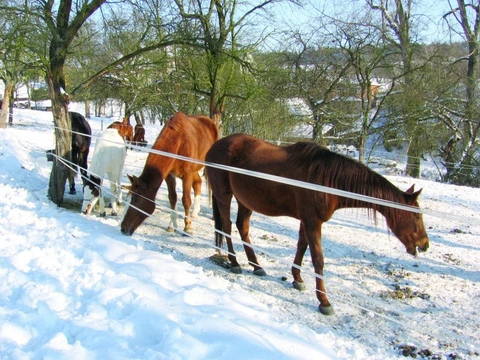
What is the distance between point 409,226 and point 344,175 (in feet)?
2.36

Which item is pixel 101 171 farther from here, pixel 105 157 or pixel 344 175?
pixel 344 175

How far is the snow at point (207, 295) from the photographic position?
87.6 inches

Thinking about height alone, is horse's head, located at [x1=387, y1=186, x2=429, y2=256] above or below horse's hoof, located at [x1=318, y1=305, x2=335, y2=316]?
above

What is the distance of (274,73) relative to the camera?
693 centimetres

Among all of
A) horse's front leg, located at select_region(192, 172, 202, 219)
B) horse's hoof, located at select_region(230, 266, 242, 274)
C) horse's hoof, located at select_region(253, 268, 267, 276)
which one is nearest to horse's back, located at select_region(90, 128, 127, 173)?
horse's front leg, located at select_region(192, 172, 202, 219)

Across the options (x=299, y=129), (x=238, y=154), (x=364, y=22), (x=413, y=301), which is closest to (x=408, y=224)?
(x=413, y=301)

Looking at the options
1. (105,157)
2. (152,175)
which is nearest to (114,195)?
(105,157)

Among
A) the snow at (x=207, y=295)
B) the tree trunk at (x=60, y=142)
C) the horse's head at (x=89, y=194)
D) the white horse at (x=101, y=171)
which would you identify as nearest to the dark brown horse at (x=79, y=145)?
the tree trunk at (x=60, y=142)

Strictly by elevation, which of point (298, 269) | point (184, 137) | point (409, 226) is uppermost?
point (184, 137)

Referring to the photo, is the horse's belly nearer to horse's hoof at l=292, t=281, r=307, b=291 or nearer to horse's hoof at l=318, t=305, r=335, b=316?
horse's hoof at l=292, t=281, r=307, b=291

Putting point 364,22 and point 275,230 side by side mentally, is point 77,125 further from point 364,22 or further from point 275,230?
point 364,22

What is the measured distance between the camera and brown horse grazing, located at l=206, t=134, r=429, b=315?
10.6 feet

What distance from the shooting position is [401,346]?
2.81m

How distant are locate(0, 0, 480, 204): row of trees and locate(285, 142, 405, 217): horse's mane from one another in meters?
3.12
